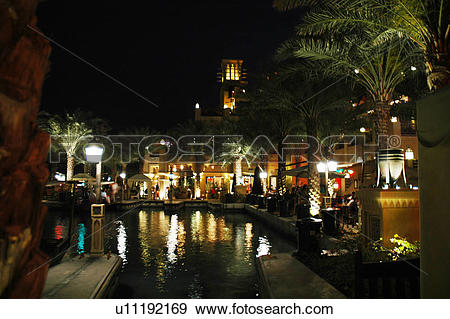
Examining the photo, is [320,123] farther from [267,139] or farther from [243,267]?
[243,267]

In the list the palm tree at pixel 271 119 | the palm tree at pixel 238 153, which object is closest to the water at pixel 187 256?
the palm tree at pixel 271 119

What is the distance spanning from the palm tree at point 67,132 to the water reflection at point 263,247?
2682cm

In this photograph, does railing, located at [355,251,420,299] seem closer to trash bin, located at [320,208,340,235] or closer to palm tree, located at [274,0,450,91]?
palm tree, located at [274,0,450,91]

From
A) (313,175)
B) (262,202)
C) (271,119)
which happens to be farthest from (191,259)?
(271,119)

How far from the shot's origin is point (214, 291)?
7398 mm

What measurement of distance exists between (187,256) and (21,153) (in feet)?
28.6

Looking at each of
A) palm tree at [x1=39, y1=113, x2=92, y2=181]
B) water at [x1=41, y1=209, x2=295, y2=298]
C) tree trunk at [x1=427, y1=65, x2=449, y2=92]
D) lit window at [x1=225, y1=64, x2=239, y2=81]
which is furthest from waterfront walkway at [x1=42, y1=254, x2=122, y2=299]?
lit window at [x1=225, y1=64, x2=239, y2=81]

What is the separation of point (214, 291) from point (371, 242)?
12.8 feet

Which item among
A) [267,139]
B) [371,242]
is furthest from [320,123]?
[371,242]

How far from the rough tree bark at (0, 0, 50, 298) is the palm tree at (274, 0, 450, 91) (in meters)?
5.98

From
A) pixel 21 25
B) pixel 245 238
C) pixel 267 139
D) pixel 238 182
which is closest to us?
pixel 21 25

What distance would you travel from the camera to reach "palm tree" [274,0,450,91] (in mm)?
6199

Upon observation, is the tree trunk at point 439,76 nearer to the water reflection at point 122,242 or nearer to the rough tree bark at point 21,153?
the rough tree bark at point 21,153
